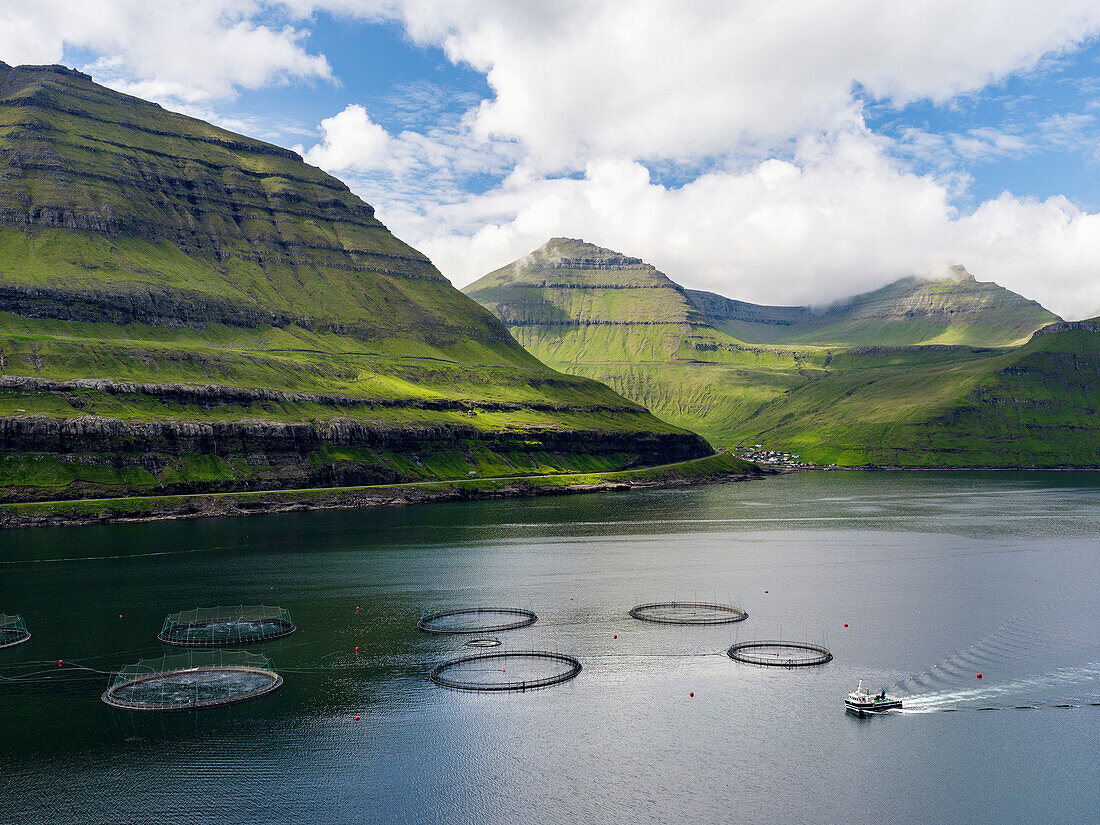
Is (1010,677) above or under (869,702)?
under

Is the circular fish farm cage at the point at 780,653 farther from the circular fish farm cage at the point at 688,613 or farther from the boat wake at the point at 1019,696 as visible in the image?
the boat wake at the point at 1019,696

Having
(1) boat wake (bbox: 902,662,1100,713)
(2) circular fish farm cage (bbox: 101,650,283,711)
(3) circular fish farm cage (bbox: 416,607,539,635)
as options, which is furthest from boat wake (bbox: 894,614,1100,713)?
(2) circular fish farm cage (bbox: 101,650,283,711)

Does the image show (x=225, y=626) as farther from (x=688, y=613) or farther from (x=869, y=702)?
(x=869, y=702)

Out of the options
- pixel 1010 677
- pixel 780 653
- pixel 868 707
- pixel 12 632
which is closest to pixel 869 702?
pixel 868 707

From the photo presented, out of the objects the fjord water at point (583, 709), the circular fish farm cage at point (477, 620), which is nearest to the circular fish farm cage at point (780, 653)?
the fjord water at point (583, 709)

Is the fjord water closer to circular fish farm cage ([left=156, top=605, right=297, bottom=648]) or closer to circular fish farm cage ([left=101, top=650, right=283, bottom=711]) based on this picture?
circular fish farm cage ([left=101, top=650, right=283, bottom=711])

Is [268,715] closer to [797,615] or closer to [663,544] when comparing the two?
[797,615]

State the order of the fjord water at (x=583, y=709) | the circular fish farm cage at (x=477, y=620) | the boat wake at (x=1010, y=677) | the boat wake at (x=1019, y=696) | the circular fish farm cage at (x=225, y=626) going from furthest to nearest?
the circular fish farm cage at (x=477, y=620) → the circular fish farm cage at (x=225, y=626) → the boat wake at (x=1010, y=677) → the boat wake at (x=1019, y=696) → the fjord water at (x=583, y=709)
